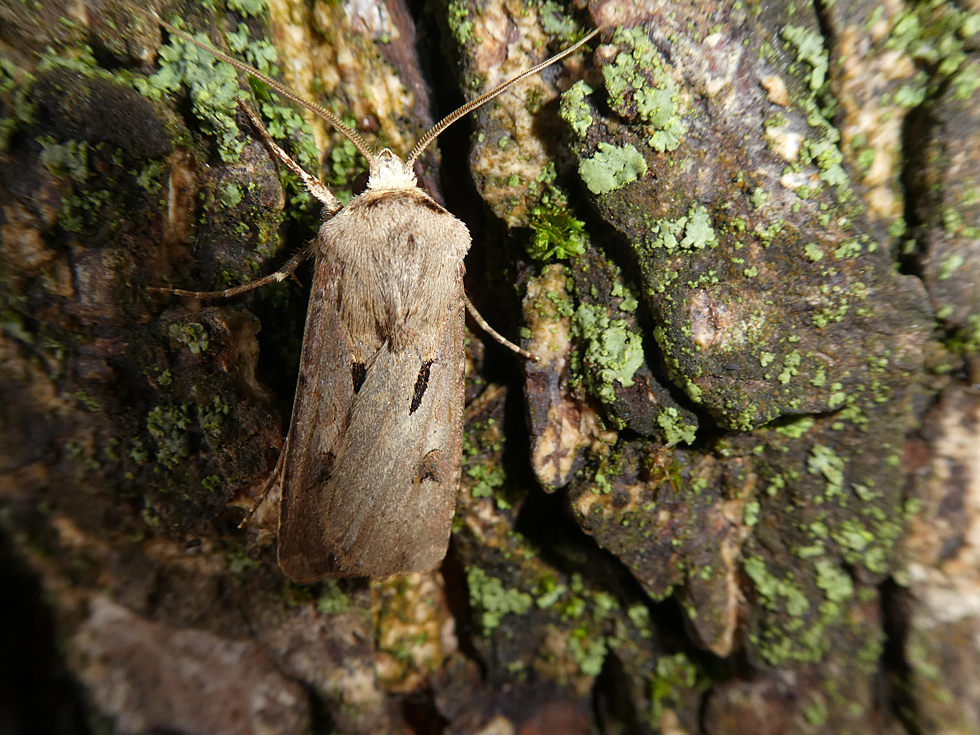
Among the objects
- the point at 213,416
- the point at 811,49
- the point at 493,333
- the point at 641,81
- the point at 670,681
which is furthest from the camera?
the point at 670,681

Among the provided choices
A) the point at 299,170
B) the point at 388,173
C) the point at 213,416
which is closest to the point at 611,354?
the point at 388,173

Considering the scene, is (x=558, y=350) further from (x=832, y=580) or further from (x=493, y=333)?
(x=832, y=580)

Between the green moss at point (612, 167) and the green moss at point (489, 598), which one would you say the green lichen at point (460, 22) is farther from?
the green moss at point (489, 598)

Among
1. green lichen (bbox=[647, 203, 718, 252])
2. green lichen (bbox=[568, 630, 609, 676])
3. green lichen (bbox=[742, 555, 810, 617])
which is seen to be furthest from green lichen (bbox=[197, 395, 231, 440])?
green lichen (bbox=[742, 555, 810, 617])

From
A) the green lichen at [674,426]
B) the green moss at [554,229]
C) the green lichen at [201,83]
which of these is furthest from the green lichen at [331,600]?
the green lichen at [201,83]

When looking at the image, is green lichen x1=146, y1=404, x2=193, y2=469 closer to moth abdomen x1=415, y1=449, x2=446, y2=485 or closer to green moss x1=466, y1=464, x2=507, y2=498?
moth abdomen x1=415, y1=449, x2=446, y2=485

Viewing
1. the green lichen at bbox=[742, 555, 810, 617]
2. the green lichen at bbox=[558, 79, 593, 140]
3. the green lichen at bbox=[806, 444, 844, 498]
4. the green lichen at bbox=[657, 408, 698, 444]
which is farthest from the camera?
the green lichen at bbox=[742, 555, 810, 617]
